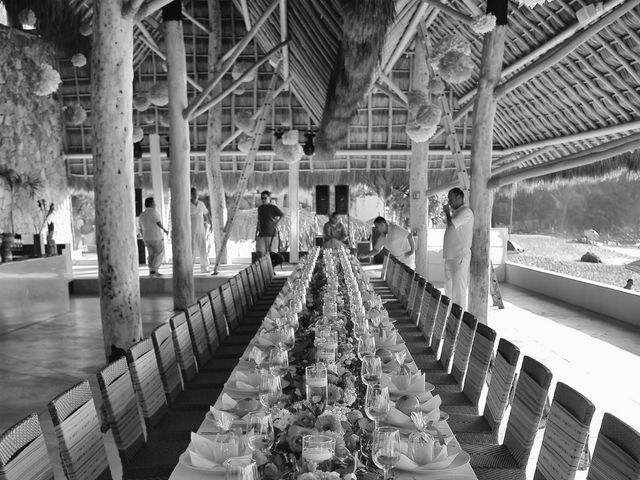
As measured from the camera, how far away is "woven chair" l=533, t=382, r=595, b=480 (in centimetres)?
198

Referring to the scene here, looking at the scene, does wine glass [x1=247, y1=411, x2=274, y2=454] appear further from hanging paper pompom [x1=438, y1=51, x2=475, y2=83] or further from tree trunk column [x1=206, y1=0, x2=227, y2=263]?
tree trunk column [x1=206, y1=0, x2=227, y2=263]

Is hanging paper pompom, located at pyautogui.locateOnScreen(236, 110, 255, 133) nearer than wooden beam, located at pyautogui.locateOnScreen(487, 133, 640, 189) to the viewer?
No

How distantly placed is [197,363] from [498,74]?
15.0 ft

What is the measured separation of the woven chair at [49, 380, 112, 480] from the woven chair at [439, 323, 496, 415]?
1.82 m

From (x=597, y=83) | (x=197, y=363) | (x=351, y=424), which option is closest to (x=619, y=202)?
(x=597, y=83)

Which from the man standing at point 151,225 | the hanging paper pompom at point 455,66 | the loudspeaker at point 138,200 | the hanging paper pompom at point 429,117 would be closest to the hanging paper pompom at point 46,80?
the man standing at point 151,225

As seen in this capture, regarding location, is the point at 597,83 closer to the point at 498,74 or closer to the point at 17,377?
the point at 498,74

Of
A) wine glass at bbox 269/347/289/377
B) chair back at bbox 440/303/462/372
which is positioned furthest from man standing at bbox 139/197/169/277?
wine glass at bbox 269/347/289/377

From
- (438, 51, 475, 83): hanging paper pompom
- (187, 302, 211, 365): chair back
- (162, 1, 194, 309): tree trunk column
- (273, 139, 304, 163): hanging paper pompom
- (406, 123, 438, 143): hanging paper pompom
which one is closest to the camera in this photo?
(187, 302, 211, 365): chair back

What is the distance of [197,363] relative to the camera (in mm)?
3762

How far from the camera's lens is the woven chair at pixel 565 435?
1.98 m

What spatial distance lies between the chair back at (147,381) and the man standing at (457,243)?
407 centimetres

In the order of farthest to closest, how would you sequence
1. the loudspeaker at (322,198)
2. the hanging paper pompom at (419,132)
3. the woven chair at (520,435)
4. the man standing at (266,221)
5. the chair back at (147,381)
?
the loudspeaker at (322,198) → the man standing at (266,221) → the hanging paper pompom at (419,132) → the chair back at (147,381) → the woven chair at (520,435)

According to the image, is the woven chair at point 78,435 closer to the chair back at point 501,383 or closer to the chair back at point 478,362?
the chair back at point 501,383
